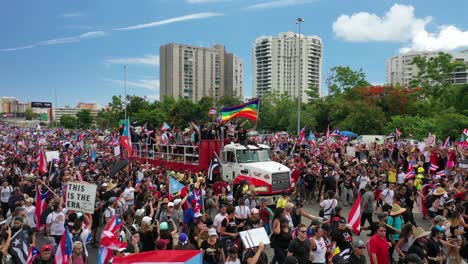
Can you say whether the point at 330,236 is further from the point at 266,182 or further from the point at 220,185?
the point at 266,182

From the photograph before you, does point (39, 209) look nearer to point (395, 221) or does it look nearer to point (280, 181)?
point (280, 181)

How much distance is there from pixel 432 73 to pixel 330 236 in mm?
56220

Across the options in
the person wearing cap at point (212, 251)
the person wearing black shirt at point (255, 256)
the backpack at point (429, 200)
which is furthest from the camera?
the backpack at point (429, 200)

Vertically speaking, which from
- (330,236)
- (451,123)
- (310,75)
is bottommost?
(330,236)

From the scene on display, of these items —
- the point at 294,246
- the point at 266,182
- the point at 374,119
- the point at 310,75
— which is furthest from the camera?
the point at 310,75

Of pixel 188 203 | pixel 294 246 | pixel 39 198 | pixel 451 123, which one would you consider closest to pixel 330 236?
pixel 294 246

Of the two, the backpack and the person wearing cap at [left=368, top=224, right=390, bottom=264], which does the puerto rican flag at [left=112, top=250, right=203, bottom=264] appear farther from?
the backpack

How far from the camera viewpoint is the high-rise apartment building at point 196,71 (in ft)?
513

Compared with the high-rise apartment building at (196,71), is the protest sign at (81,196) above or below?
below

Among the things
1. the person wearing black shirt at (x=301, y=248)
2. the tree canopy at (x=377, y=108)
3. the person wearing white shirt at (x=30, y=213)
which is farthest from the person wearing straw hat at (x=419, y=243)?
the tree canopy at (x=377, y=108)

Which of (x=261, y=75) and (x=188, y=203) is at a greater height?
(x=261, y=75)

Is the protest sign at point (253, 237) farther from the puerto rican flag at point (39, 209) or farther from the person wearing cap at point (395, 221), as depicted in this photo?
the puerto rican flag at point (39, 209)

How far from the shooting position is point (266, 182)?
16.0 meters

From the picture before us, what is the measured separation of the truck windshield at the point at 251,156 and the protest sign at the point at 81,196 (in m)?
8.58
